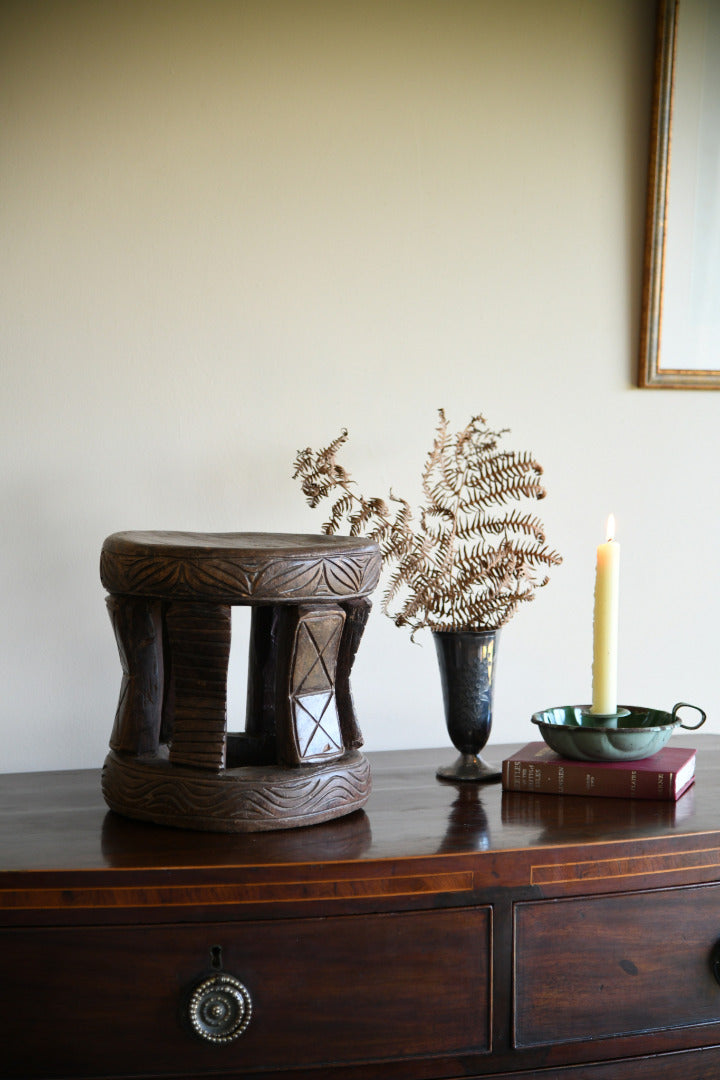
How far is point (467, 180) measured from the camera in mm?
1394

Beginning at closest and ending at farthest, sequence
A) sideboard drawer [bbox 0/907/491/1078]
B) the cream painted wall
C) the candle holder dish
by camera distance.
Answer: sideboard drawer [bbox 0/907/491/1078], the candle holder dish, the cream painted wall

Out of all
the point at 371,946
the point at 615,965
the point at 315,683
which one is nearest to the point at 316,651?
the point at 315,683

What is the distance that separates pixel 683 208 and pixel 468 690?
749 millimetres

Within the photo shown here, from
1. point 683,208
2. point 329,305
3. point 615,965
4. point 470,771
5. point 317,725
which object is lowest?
point 615,965

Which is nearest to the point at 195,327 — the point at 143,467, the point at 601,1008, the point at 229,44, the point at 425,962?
the point at 143,467

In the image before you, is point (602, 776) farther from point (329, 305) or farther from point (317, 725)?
point (329, 305)

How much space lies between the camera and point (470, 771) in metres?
1.21

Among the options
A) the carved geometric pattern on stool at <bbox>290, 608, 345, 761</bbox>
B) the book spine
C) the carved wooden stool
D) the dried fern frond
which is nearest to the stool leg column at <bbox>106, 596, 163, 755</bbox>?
the carved wooden stool

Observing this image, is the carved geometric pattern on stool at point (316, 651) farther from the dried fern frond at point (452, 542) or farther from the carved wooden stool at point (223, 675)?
the dried fern frond at point (452, 542)

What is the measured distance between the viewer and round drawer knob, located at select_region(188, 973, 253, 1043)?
896 millimetres

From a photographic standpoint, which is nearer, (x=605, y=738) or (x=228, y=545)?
(x=228, y=545)

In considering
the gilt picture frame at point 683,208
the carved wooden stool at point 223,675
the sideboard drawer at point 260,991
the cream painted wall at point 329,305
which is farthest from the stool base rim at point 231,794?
the gilt picture frame at point 683,208

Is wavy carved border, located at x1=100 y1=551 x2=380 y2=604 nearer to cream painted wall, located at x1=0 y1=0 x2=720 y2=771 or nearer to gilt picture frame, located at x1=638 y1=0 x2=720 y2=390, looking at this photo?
cream painted wall, located at x1=0 y1=0 x2=720 y2=771

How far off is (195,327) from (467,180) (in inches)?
16.5
